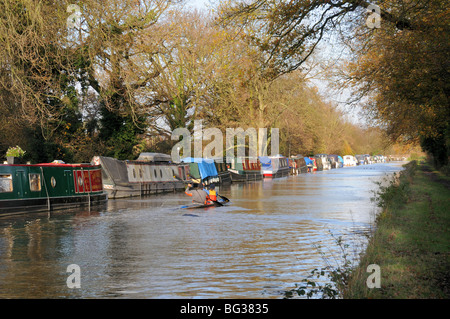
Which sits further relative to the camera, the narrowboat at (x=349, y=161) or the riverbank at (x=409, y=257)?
the narrowboat at (x=349, y=161)

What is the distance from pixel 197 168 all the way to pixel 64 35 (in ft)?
61.6

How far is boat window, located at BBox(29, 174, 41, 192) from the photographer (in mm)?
21250

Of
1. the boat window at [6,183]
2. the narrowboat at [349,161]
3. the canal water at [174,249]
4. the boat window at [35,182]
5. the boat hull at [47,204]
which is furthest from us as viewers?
the narrowboat at [349,161]

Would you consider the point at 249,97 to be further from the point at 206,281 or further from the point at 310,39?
the point at 206,281

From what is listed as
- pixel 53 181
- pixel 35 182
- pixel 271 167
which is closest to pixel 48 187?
pixel 53 181

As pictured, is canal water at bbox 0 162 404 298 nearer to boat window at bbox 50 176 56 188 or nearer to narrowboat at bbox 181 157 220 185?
boat window at bbox 50 176 56 188

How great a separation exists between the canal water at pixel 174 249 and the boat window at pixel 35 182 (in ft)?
3.45

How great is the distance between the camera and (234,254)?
12.4m

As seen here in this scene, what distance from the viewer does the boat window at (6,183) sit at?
1997cm

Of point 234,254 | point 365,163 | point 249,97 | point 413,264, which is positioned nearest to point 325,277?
point 413,264

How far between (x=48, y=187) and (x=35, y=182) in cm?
97

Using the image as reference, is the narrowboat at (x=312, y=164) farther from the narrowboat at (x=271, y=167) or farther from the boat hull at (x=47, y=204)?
the boat hull at (x=47, y=204)

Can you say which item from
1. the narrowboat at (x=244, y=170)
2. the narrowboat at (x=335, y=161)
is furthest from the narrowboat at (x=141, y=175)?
the narrowboat at (x=335, y=161)

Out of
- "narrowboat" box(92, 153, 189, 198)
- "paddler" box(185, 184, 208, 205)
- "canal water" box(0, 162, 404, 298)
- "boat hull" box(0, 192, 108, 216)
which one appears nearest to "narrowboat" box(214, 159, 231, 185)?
"narrowboat" box(92, 153, 189, 198)
